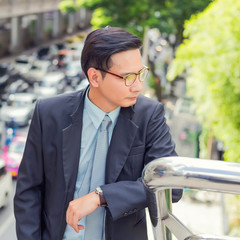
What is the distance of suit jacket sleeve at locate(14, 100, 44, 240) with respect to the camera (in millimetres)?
1464

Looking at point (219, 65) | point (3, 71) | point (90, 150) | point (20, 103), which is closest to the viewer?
point (90, 150)

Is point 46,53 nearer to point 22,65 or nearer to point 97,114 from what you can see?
point 22,65

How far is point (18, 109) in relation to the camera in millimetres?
18812

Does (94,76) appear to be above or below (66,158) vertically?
above

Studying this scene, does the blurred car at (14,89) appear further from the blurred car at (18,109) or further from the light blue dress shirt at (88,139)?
the light blue dress shirt at (88,139)

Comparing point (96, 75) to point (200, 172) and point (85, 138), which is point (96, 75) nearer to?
point (85, 138)

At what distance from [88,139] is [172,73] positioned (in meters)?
9.09

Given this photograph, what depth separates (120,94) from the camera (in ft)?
4.51

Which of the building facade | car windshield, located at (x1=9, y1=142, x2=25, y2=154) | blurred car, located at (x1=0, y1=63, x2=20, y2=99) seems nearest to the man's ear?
car windshield, located at (x1=9, y1=142, x2=25, y2=154)

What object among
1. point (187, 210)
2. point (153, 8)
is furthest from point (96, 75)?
point (153, 8)

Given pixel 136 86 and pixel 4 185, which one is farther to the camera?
pixel 4 185

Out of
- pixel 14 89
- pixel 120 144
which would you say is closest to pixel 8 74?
pixel 14 89

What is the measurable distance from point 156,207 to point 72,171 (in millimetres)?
528

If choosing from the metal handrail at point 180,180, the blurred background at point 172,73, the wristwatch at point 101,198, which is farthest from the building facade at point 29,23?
the metal handrail at point 180,180
